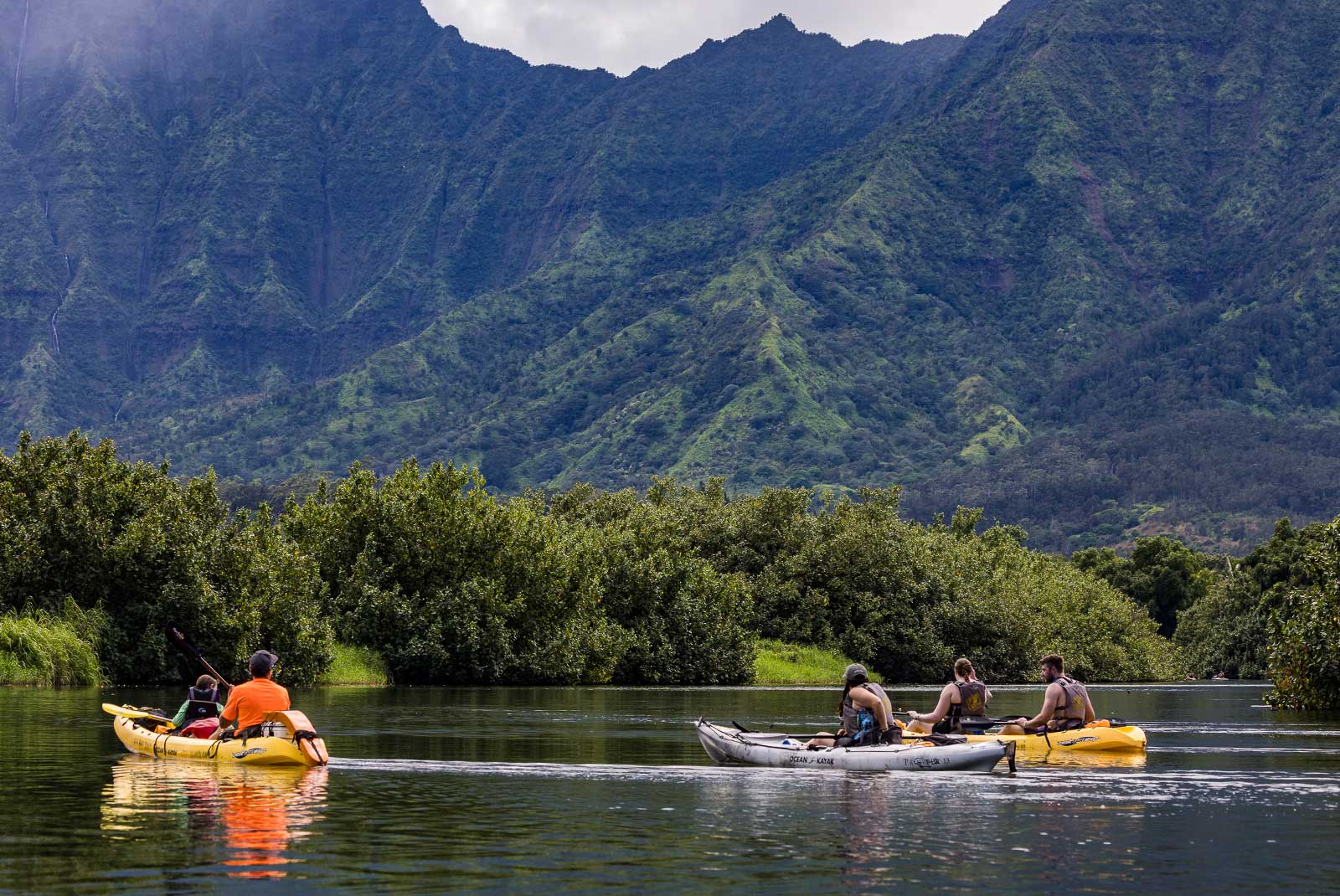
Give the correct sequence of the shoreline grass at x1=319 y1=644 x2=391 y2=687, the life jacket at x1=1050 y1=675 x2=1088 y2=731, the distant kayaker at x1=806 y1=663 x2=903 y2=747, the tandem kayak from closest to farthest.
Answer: the tandem kayak → the distant kayaker at x1=806 y1=663 x2=903 y2=747 → the life jacket at x1=1050 y1=675 x2=1088 y2=731 → the shoreline grass at x1=319 y1=644 x2=391 y2=687

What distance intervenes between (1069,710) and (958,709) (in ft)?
11.7

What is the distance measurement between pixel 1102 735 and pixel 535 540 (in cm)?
5009

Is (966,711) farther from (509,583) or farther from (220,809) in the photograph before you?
(509,583)

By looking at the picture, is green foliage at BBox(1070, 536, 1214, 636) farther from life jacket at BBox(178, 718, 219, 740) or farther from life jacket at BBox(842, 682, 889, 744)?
life jacket at BBox(178, 718, 219, 740)

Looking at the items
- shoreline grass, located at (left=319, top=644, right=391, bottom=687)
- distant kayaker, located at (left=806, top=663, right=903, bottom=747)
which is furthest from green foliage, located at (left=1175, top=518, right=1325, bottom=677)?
distant kayaker, located at (left=806, top=663, right=903, bottom=747)

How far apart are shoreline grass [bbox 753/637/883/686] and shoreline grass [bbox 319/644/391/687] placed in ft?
95.7

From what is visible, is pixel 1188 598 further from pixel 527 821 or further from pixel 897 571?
pixel 527 821

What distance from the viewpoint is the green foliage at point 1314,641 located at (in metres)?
67.4

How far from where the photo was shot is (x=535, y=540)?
9106cm

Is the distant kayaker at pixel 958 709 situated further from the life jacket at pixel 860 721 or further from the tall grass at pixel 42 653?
the tall grass at pixel 42 653

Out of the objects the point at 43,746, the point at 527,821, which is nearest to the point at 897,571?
the point at 43,746

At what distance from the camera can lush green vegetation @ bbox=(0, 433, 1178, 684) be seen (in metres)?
73.4

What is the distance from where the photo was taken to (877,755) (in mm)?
38250

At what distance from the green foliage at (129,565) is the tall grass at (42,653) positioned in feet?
4.84
